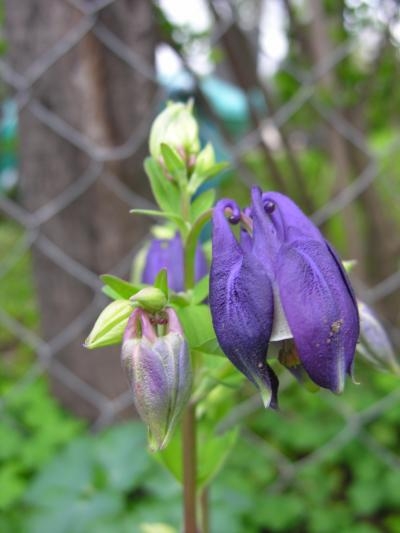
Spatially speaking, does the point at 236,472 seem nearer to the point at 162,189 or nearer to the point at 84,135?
the point at 84,135

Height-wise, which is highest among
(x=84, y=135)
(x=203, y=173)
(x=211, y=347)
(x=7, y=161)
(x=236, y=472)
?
(x=7, y=161)

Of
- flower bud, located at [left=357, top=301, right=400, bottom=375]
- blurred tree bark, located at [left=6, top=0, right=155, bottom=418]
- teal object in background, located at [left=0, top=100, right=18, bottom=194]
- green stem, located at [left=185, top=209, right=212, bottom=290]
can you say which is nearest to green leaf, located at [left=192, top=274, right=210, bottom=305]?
green stem, located at [left=185, top=209, right=212, bottom=290]

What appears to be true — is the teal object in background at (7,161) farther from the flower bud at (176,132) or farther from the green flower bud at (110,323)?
the green flower bud at (110,323)

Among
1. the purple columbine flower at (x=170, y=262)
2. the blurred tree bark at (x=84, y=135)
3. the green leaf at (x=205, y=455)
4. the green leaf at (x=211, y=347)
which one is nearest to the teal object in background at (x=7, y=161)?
the blurred tree bark at (x=84, y=135)

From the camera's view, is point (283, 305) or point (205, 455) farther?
point (205, 455)

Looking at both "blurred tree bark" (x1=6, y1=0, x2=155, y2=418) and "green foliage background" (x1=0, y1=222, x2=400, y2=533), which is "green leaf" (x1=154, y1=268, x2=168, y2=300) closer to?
"green foliage background" (x1=0, y1=222, x2=400, y2=533)

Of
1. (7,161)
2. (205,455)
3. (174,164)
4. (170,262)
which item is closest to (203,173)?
(174,164)
